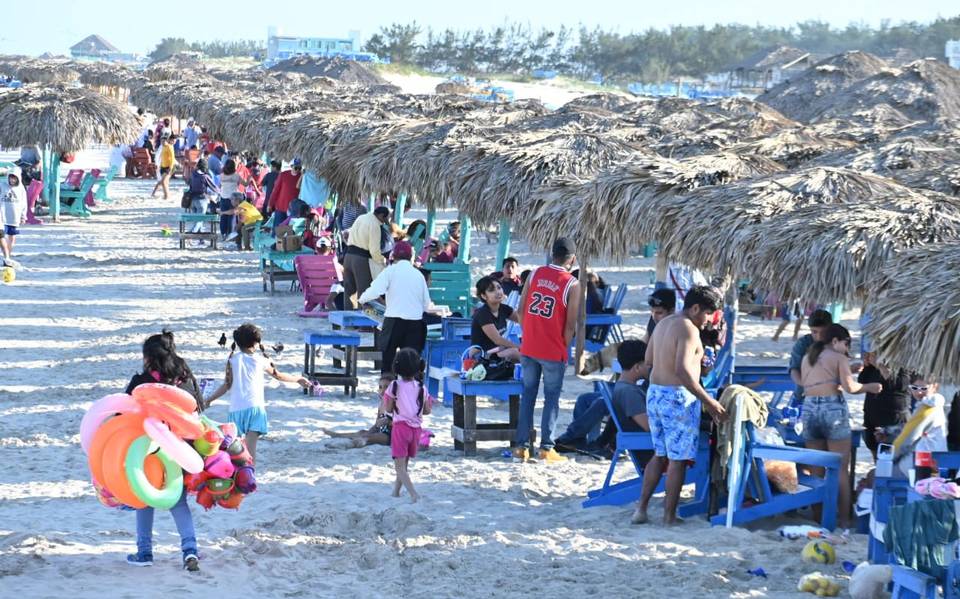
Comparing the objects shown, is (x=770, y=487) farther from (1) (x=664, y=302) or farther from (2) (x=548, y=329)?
(2) (x=548, y=329)

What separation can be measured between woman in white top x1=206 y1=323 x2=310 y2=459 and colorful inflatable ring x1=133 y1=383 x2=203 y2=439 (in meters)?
1.68

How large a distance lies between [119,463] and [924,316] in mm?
3490

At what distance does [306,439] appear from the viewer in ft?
29.9

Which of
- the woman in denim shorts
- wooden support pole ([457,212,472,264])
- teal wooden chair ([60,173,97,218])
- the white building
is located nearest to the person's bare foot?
the woman in denim shorts

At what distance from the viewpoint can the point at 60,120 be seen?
22750 millimetres

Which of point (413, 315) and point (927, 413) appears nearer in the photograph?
point (927, 413)

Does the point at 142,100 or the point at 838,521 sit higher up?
the point at 142,100

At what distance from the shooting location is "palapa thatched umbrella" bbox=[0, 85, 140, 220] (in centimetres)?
2261

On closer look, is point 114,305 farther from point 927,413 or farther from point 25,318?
point 927,413

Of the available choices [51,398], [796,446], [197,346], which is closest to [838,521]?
[796,446]

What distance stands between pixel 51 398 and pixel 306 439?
2.43 m

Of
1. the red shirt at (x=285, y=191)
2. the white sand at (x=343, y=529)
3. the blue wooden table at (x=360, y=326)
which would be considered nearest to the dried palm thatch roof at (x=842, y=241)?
the white sand at (x=343, y=529)

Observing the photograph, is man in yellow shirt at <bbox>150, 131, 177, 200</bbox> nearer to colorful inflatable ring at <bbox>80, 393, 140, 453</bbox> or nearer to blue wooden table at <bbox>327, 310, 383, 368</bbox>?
blue wooden table at <bbox>327, 310, 383, 368</bbox>

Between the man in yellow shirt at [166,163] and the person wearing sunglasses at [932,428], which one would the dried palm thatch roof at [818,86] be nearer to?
the man in yellow shirt at [166,163]
